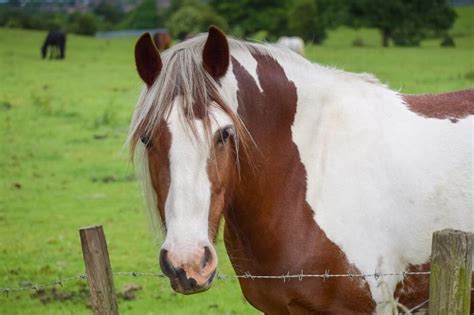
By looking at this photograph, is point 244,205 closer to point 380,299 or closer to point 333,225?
point 333,225

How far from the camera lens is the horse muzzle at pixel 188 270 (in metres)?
3.48

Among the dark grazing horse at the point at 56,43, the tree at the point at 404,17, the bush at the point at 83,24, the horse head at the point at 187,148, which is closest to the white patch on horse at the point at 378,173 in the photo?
the horse head at the point at 187,148

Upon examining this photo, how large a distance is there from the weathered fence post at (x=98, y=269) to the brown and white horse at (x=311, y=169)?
49 cm

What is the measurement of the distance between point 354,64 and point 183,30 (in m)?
19.6

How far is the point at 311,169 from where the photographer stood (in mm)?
4375

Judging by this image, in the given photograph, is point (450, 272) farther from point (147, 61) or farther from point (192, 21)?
point (192, 21)

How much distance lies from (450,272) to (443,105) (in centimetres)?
191

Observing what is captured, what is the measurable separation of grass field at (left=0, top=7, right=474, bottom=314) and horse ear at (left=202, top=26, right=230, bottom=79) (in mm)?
626

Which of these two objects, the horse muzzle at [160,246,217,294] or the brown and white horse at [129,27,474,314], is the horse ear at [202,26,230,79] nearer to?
the brown and white horse at [129,27,474,314]

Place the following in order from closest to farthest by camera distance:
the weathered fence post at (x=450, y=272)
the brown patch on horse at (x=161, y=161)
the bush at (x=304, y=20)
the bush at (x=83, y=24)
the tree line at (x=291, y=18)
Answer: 1. the weathered fence post at (x=450, y=272)
2. the brown patch on horse at (x=161, y=161)
3. the tree line at (x=291, y=18)
4. the bush at (x=304, y=20)
5. the bush at (x=83, y=24)

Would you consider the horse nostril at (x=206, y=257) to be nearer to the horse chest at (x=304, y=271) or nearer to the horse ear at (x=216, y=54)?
the horse chest at (x=304, y=271)

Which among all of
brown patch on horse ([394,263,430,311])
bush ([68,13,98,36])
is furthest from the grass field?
bush ([68,13,98,36])

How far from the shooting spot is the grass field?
298 inches

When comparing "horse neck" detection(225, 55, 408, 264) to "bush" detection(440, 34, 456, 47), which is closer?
Answer: "horse neck" detection(225, 55, 408, 264)
